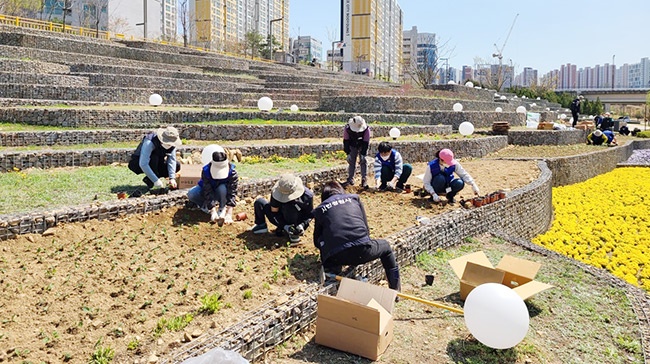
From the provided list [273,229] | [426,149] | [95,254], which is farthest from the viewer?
[426,149]

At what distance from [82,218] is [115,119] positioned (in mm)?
7685

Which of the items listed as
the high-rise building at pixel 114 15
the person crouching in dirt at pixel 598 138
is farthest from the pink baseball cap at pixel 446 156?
the high-rise building at pixel 114 15

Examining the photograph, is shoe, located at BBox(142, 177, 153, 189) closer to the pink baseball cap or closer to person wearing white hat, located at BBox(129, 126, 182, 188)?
person wearing white hat, located at BBox(129, 126, 182, 188)

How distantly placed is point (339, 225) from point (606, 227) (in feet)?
23.2

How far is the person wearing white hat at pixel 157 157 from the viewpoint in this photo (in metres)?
6.64

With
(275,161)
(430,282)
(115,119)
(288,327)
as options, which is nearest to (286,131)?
(275,161)

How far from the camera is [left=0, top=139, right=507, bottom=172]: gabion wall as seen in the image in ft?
26.1

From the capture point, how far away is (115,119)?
40.7ft

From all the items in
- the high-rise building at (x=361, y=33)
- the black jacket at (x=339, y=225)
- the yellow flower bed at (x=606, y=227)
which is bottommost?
the yellow flower bed at (x=606, y=227)

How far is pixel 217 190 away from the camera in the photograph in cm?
596

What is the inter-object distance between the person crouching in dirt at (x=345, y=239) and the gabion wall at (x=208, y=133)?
717 centimetres

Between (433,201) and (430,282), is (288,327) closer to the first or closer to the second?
(430,282)

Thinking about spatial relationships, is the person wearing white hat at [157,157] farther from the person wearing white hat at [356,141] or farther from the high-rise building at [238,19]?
the high-rise building at [238,19]

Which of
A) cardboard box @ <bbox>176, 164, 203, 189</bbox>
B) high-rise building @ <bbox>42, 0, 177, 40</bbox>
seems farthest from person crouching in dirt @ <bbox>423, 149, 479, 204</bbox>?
high-rise building @ <bbox>42, 0, 177, 40</bbox>
